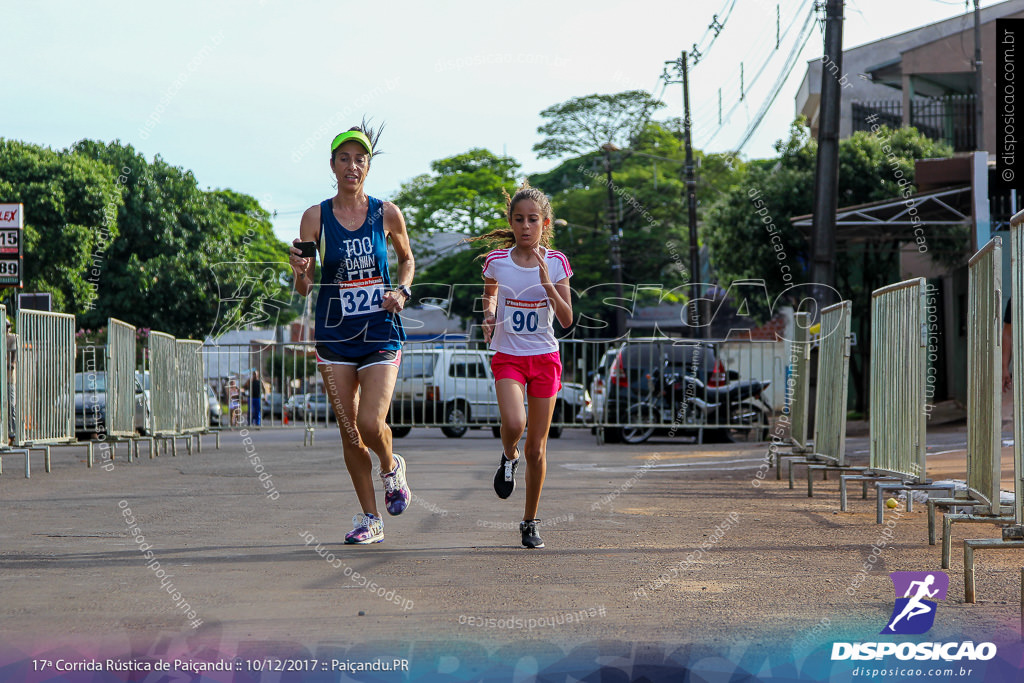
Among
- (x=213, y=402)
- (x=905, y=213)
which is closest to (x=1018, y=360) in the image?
(x=905, y=213)

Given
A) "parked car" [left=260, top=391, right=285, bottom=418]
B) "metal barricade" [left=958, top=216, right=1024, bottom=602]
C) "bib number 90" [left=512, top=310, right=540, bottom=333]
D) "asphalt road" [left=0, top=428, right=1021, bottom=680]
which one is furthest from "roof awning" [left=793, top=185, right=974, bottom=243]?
"metal barricade" [left=958, top=216, right=1024, bottom=602]

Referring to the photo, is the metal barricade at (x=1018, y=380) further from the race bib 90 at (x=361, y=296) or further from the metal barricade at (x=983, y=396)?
the race bib 90 at (x=361, y=296)

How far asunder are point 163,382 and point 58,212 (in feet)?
56.9

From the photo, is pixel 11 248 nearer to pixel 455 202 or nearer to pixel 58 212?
pixel 58 212

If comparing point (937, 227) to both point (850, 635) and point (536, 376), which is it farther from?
point (850, 635)

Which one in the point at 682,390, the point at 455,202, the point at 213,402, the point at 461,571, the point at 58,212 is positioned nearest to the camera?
the point at 461,571

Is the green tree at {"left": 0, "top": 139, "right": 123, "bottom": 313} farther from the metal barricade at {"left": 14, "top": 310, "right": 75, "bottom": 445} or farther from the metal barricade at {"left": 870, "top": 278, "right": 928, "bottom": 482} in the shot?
the metal barricade at {"left": 870, "top": 278, "right": 928, "bottom": 482}

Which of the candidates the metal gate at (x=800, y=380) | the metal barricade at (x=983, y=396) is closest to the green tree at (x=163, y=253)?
the metal gate at (x=800, y=380)

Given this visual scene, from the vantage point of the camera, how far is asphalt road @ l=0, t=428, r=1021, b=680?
411 cm

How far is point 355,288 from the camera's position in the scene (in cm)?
643

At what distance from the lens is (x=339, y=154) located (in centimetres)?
650

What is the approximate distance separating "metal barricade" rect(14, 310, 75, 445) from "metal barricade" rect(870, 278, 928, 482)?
8.43m

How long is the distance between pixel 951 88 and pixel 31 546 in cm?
3434

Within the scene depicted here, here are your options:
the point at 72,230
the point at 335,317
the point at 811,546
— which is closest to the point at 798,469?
the point at 811,546
